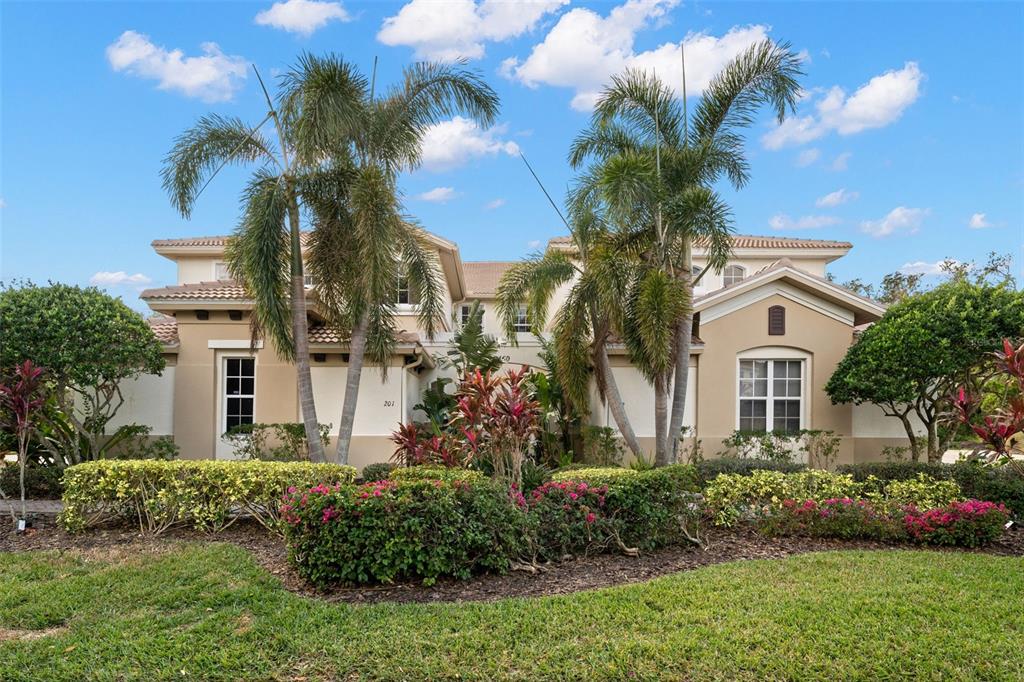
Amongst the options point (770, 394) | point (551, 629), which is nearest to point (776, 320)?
point (770, 394)

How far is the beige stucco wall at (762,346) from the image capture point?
1480 centimetres

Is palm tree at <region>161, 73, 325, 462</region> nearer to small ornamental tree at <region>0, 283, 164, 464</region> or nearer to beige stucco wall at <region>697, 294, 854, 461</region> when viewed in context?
small ornamental tree at <region>0, 283, 164, 464</region>

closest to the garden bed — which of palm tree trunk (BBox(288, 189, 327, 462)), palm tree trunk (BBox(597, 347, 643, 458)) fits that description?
palm tree trunk (BBox(288, 189, 327, 462))

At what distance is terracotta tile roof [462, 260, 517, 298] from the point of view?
27609 mm

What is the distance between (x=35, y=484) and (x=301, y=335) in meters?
5.70

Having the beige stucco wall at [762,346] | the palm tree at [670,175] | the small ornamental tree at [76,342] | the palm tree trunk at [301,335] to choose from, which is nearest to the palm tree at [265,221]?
the palm tree trunk at [301,335]

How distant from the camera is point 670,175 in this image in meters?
12.5

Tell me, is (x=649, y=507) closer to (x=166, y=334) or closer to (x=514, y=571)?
(x=514, y=571)

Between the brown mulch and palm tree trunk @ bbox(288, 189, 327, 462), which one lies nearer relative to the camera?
the brown mulch

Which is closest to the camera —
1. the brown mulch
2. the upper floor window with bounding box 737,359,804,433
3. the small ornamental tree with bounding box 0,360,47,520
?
the brown mulch

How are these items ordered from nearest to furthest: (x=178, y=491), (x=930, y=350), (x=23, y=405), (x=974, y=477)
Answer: (x=178, y=491)
(x=23, y=405)
(x=974, y=477)
(x=930, y=350)

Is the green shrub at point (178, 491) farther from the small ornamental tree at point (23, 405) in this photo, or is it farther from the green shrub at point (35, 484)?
the green shrub at point (35, 484)

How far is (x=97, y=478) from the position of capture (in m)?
8.76

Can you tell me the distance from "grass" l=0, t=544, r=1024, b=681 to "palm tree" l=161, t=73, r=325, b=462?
5637 mm
